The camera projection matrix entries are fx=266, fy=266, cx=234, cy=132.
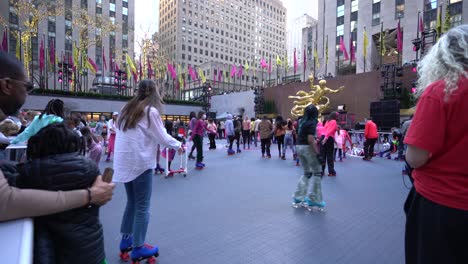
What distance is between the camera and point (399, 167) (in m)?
9.03

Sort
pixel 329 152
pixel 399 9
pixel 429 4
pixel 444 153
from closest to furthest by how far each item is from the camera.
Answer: pixel 444 153 < pixel 329 152 < pixel 429 4 < pixel 399 9

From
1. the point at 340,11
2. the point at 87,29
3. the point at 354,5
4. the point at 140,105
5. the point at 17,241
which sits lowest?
the point at 17,241

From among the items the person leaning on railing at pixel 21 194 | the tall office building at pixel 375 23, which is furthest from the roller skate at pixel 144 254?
the tall office building at pixel 375 23

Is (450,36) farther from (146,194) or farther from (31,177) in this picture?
(146,194)

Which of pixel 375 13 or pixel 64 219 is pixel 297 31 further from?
pixel 64 219

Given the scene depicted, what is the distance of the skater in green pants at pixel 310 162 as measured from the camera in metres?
4.60

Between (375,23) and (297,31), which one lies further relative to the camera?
(297,31)

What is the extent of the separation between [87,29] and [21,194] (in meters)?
52.7

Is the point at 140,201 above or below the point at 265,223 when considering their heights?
above

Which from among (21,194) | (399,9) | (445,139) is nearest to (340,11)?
(399,9)

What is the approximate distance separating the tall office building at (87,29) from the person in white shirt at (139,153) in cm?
4158

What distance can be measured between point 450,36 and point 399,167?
352 inches

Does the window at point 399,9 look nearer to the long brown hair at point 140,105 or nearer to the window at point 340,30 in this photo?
the window at point 340,30

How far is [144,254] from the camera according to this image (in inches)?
109
